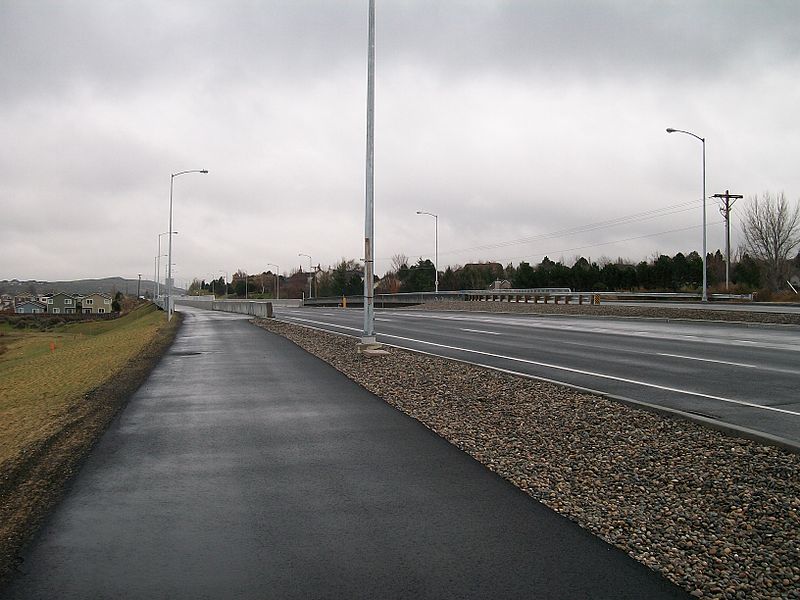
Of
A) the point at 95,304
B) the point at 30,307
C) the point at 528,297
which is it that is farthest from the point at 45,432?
the point at 30,307

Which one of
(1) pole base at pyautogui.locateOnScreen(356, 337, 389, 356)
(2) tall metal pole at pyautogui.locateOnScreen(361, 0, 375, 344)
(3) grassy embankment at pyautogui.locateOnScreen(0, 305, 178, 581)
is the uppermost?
(2) tall metal pole at pyautogui.locateOnScreen(361, 0, 375, 344)

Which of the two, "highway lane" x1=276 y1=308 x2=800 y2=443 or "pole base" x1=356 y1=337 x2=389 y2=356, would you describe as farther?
"pole base" x1=356 y1=337 x2=389 y2=356

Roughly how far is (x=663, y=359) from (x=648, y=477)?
34.4 ft

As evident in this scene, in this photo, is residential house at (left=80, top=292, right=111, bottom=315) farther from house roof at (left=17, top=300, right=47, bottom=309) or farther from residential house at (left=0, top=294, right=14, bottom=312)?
residential house at (left=0, top=294, right=14, bottom=312)

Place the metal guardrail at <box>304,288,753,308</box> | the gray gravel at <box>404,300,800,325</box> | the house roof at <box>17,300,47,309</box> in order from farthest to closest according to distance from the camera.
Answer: the house roof at <box>17,300,47,309</box> → the metal guardrail at <box>304,288,753,308</box> → the gray gravel at <box>404,300,800,325</box>

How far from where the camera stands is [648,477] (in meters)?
6.04

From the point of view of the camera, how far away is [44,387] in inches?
579

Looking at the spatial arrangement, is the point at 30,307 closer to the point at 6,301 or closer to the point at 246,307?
the point at 6,301

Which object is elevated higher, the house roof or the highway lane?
the highway lane

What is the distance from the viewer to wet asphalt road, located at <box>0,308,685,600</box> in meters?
4.03

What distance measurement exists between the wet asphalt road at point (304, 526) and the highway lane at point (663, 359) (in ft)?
14.5

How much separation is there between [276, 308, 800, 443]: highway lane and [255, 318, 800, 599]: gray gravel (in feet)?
4.90

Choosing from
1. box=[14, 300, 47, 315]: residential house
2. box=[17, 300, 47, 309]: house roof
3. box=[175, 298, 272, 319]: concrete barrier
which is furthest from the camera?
box=[17, 300, 47, 309]: house roof

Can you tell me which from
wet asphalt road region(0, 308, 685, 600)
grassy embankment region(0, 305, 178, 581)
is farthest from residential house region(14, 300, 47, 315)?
wet asphalt road region(0, 308, 685, 600)
